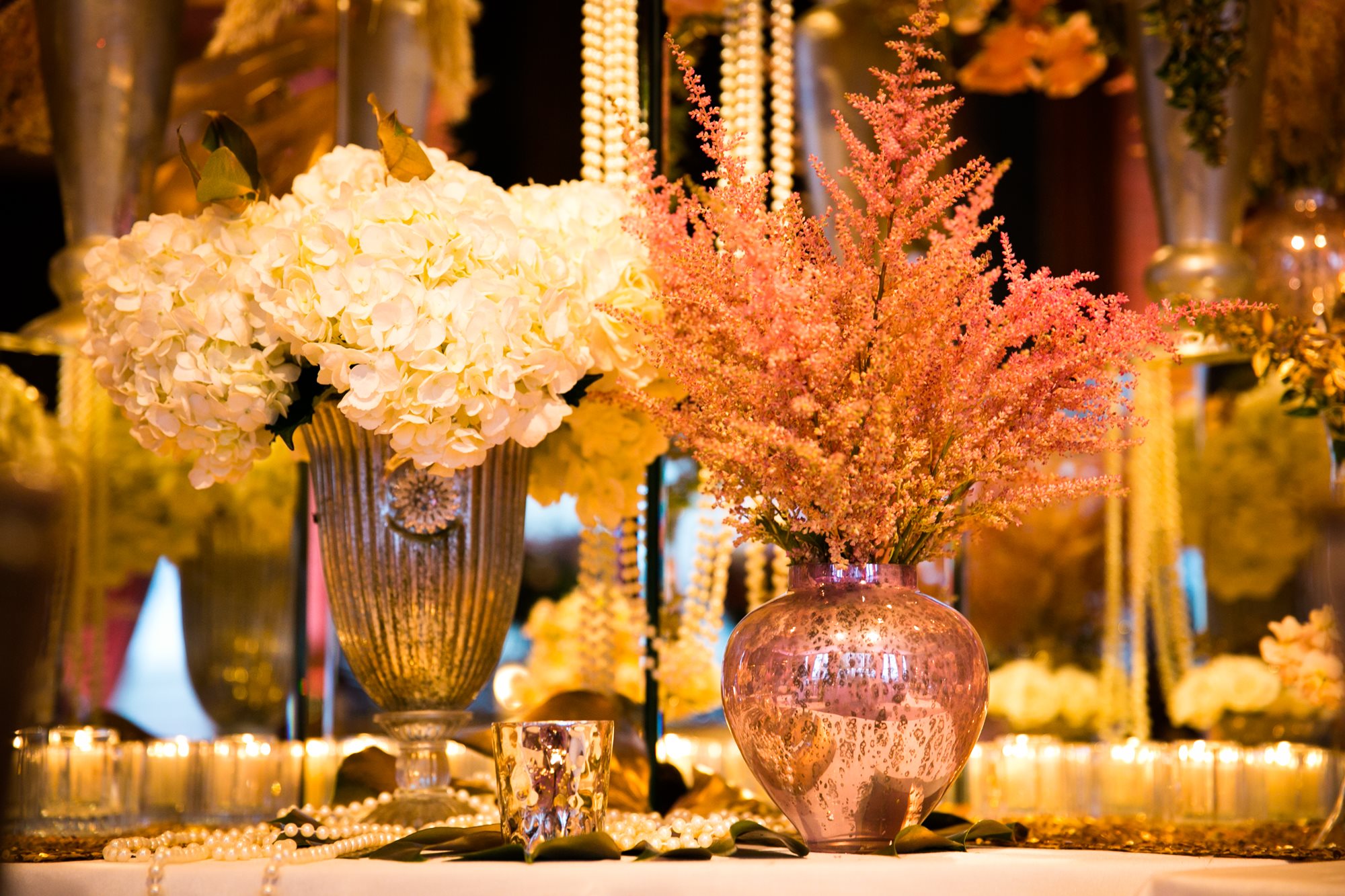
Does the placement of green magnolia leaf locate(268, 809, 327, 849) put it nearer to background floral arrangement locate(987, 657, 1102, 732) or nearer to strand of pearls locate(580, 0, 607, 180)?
strand of pearls locate(580, 0, 607, 180)

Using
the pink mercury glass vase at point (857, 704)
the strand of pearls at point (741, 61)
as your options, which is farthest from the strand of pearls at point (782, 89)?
the pink mercury glass vase at point (857, 704)

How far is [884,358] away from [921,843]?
31cm

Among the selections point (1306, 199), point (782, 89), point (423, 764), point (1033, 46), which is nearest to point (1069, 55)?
point (1033, 46)

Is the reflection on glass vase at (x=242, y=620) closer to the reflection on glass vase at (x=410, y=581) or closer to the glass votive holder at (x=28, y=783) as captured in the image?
the glass votive holder at (x=28, y=783)

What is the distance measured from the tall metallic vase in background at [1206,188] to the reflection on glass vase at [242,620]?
1125 millimetres

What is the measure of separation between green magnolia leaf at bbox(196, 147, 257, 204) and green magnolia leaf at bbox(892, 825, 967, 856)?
678 mm

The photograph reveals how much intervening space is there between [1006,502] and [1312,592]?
3.86 ft

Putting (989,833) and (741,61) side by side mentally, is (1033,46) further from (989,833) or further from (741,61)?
(989,833)

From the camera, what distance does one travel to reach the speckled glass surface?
3.71ft

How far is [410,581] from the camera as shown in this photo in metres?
1.13

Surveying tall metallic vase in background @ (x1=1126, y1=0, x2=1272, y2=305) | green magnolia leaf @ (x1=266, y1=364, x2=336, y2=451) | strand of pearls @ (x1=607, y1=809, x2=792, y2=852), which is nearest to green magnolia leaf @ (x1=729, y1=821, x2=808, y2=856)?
strand of pearls @ (x1=607, y1=809, x2=792, y2=852)

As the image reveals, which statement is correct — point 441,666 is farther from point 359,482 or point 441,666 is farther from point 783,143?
point 783,143

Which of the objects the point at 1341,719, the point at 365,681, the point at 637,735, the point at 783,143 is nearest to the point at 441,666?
the point at 365,681

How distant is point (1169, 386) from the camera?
2.06 meters
